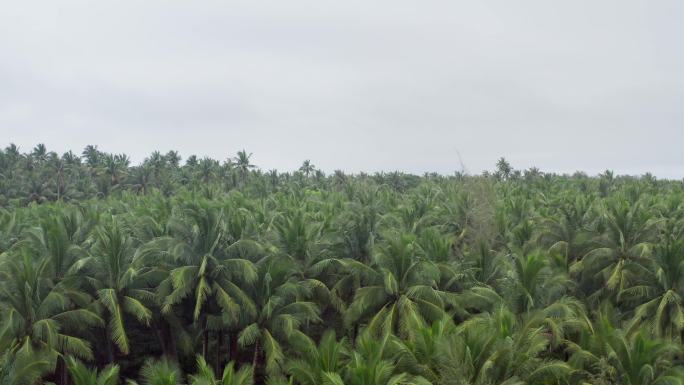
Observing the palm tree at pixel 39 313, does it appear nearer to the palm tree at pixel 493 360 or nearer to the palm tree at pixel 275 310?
the palm tree at pixel 275 310

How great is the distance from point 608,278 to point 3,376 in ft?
89.7

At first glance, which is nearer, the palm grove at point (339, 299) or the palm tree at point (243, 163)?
the palm grove at point (339, 299)

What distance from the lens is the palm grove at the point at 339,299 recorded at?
19062 millimetres

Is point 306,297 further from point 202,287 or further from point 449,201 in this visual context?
point 449,201

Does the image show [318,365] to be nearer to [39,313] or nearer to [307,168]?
[39,313]

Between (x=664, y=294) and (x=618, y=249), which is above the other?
(x=618, y=249)

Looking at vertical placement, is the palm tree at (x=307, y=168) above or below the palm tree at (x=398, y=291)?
above

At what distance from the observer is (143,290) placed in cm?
2586

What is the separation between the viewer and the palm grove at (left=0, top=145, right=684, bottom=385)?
62.5 feet

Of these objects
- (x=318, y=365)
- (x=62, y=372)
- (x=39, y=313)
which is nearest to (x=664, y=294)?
(x=318, y=365)

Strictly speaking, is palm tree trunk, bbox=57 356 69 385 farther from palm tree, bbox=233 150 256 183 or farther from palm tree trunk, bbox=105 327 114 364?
palm tree, bbox=233 150 256 183

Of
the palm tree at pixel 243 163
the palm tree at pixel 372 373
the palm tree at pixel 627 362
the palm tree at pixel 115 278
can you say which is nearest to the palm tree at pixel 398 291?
the palm tree at pixel 372 373

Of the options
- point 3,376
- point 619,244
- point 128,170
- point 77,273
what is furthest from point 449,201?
point 128,170

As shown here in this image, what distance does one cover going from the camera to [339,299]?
29.9 m
